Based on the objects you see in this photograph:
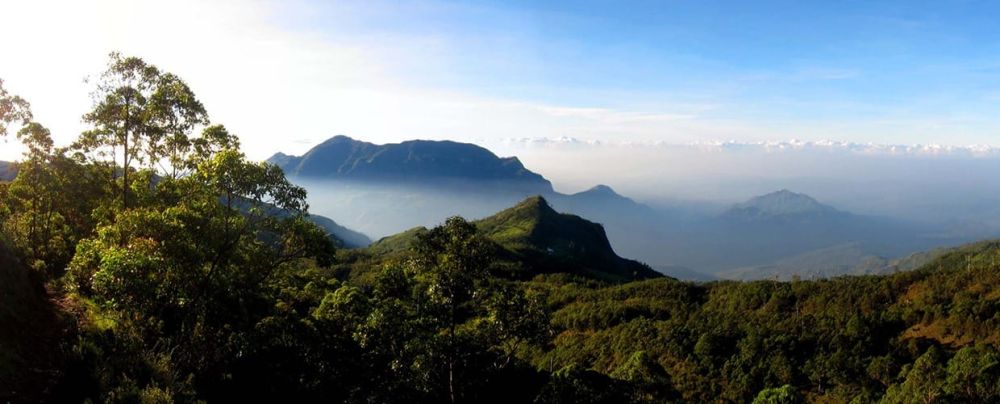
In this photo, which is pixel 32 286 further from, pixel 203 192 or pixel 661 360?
pixel 661 360

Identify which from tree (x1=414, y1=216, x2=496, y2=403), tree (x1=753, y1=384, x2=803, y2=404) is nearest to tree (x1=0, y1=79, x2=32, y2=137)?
tree (x1=414, y1=216, x2=496, y2=403)

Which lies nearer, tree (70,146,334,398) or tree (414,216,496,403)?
tree (70,146,334,398)

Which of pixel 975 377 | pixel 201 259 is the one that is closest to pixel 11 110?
pixel 201 259

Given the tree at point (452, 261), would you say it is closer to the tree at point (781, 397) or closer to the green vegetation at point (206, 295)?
the green vegetation at point (206, 295)

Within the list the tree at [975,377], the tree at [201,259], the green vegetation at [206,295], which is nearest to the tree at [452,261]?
the green vegetation at [206,295]

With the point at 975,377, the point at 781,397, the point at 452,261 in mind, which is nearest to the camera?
the point at 452,261

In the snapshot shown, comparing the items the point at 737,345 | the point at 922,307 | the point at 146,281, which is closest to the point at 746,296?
the point at 922,307

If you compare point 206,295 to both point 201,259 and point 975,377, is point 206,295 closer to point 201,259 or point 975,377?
point 201,259

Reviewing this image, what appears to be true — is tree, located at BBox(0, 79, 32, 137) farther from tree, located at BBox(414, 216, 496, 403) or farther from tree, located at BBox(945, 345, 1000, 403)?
tree, located at BBox(945, 345, 1000, 403)

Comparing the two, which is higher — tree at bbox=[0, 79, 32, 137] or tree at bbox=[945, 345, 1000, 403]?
tree at bbox=[0, 79, 32, 137]

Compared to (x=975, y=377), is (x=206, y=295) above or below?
above

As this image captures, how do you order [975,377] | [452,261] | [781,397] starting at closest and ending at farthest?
[452,261], [781,397], [975,377]
